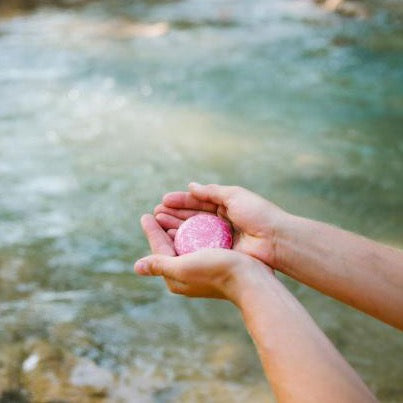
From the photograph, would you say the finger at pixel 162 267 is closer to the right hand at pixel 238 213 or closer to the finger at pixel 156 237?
the finger at pixel 156 237

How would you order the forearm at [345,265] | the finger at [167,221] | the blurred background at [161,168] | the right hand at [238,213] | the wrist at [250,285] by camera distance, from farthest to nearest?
the blurred background at [161,168]
the finger at [167,221]
the right hand at [238,213]
the forearm at [345,265]
the wrist at [250,285]

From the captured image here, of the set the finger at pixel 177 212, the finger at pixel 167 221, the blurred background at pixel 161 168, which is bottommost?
the blurred background at pixel 161 168

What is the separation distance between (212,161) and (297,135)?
1072mm

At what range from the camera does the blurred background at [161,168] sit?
3010 millimetres

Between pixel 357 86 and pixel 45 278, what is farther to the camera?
pixel 357 86

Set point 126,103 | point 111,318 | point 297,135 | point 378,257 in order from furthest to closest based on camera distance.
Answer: point 126,103, point 297,135, point 111,318, point 378,257

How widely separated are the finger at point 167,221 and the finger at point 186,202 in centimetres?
7

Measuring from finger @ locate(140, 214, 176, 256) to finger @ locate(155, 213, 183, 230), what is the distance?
48 millimetres

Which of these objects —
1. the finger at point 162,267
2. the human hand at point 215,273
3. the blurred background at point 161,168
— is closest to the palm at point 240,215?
the human hand at point 215,273

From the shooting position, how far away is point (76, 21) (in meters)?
10.7

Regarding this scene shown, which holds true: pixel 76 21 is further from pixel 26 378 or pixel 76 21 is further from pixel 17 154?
pixel 26 378

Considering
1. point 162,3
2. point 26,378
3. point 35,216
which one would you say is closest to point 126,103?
point 35,216

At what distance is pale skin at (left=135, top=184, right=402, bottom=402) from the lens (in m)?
1.61

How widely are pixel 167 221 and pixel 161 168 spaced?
2.47 meters
